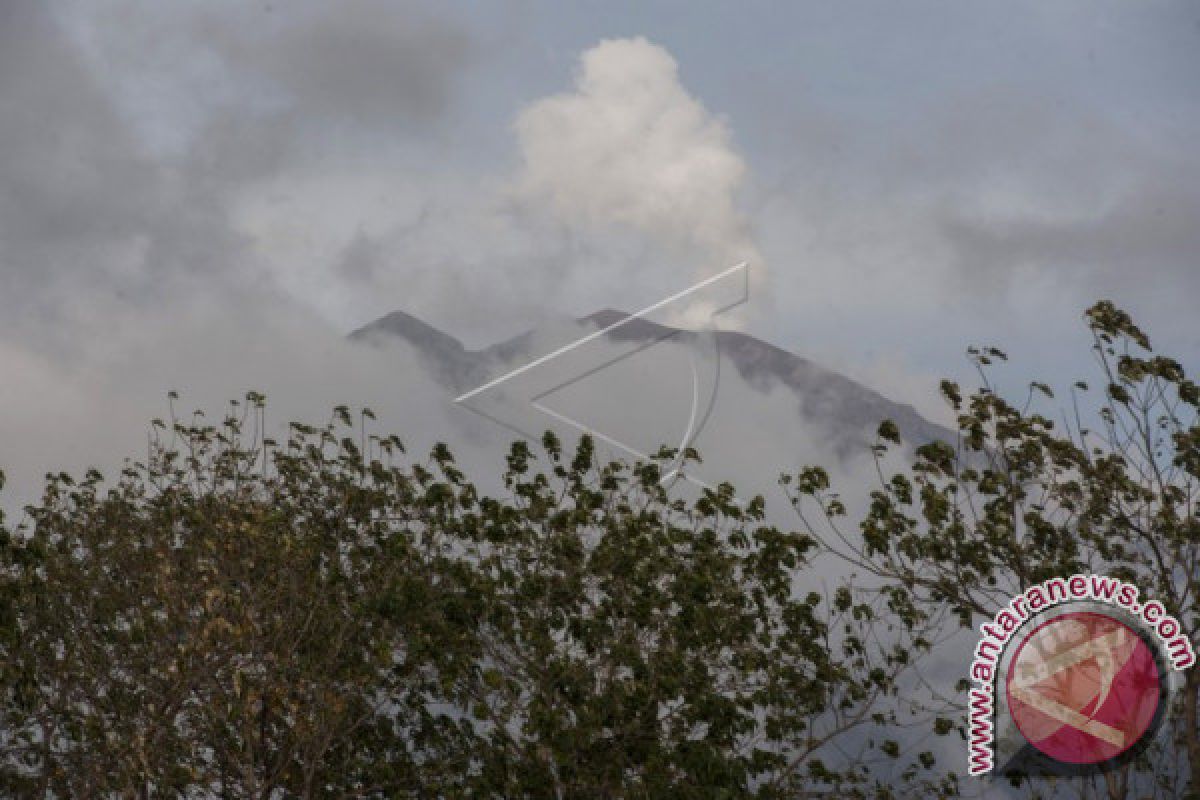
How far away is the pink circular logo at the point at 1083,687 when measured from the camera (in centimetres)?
1742

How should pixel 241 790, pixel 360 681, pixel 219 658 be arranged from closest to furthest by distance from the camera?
1. pixel 219 658
2. pixel 360 681
3. pixel 241 790

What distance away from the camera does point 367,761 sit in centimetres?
1839

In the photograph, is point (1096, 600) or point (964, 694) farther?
point (964, 694)

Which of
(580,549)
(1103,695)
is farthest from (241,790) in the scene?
(1103,695)

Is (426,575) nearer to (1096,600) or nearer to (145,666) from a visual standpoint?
(145,666)

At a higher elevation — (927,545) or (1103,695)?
(927,545)

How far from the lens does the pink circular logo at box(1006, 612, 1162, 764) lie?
17422 millimetres

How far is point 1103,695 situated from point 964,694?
1.73 meters

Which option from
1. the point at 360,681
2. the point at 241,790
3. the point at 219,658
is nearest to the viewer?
the point at 219,658

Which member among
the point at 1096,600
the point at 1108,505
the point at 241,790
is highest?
the point at 1108,505

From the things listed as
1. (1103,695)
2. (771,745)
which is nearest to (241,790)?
(771,745)

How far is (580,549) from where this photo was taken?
57.8 ft

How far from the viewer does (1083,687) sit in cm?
1764

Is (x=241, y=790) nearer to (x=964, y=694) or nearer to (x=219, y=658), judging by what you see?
(x=219, y=658)
